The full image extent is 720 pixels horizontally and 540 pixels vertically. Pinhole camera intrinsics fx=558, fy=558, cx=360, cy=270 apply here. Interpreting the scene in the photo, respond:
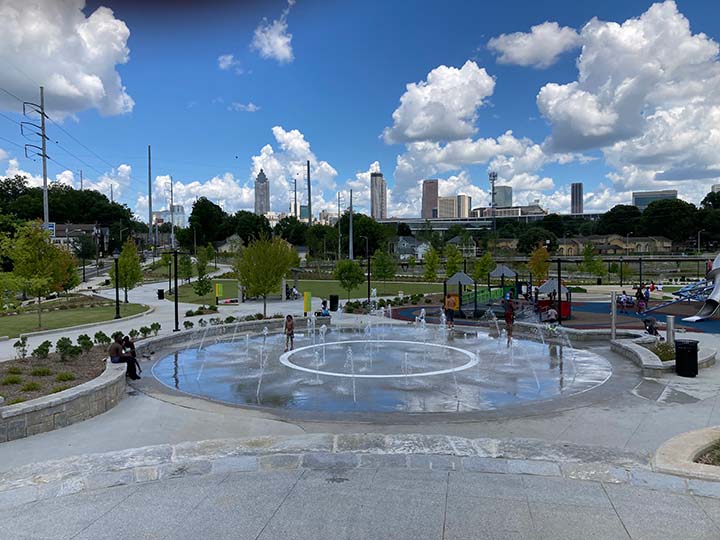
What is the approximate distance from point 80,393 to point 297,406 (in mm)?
4497

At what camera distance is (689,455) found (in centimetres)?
829

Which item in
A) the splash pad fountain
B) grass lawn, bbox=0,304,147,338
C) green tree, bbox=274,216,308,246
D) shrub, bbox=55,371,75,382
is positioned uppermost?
green tree, bbox=274,216,308,246

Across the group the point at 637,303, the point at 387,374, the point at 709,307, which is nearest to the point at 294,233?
the point at 637,303

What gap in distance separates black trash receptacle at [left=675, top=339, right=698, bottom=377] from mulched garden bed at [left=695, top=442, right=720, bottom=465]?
7.12 m

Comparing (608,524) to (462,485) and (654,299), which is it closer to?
(462,485)

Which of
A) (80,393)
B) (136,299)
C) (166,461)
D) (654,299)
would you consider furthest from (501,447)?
(136,299)

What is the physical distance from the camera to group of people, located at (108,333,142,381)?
49.1 ft

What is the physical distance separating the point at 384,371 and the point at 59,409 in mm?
8732

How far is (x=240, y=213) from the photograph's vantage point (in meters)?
137

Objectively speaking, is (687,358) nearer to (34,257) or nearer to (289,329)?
(289,329)

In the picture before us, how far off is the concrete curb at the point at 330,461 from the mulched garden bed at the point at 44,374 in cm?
412

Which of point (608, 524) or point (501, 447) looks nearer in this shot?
point (608, 524)

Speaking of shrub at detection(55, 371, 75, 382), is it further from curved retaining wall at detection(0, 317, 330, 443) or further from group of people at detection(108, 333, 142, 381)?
group of people at detection(108, 333, 142, 381)

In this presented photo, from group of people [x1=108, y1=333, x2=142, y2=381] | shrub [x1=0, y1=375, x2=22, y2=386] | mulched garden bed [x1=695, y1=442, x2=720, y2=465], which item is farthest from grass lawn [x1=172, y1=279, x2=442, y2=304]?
mulched garden bed [x1=695, y1=442, x2=720, y2=465]
